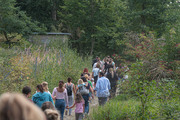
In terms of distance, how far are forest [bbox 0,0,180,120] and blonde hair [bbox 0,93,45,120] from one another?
18.4 feet

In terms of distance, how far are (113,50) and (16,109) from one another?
30262mm

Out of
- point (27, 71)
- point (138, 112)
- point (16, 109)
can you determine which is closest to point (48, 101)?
point (138, 112)

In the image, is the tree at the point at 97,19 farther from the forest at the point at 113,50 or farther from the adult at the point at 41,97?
the adult at the point at 41,97

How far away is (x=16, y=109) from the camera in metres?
1.57

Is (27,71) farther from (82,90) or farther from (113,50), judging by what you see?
(113,50)

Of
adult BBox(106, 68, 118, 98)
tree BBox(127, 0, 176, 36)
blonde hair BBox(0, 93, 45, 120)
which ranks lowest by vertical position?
adult BBox(106, 68, 118, 98)

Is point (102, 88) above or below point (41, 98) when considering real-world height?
below

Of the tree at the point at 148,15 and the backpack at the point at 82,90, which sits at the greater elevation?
the tree at the point at 148,15

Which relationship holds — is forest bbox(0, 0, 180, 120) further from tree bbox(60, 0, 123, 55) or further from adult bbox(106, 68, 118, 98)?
adult bbox(106, 68, 118, 98)

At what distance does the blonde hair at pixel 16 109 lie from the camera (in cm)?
157

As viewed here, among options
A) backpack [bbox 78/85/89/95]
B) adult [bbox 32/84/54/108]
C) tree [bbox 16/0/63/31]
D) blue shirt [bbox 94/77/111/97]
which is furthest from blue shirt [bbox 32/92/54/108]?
tree [bbox 16/0/63/31]

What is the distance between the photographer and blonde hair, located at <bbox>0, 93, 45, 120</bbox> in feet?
5.16

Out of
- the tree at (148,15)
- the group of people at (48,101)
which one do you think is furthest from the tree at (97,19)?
the group of people at (48,101)

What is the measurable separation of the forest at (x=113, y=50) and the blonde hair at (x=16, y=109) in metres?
5.61
